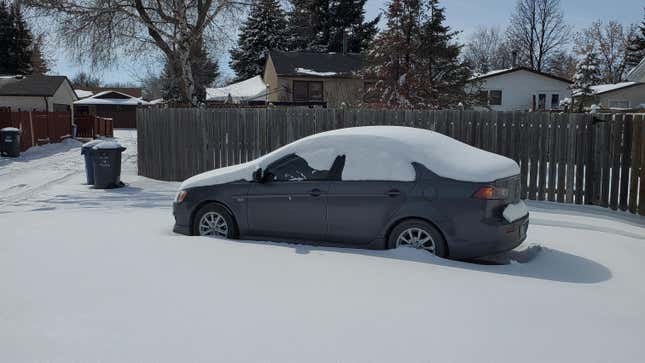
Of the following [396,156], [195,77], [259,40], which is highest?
[259,40]

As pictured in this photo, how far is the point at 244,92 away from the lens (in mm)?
39469

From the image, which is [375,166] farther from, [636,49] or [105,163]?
[636,49]

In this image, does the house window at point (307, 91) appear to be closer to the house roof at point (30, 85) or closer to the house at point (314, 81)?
the house at point (314, 81)

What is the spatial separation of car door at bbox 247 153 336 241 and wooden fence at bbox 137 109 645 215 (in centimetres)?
520

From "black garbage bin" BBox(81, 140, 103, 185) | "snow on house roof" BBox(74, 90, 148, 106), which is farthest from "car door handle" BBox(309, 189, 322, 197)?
"snow on house roof" BBox(74, 90, 148, 106)

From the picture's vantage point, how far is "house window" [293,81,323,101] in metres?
35.2

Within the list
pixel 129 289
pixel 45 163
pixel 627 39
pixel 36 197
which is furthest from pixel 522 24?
pixel 129 289

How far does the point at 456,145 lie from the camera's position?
6785 mm

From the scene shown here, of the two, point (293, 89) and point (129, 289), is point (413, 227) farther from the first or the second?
point (293, 89)

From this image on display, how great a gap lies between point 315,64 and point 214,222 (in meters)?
30.0

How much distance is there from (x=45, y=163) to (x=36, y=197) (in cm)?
839

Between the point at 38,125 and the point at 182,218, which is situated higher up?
the point at 38,125

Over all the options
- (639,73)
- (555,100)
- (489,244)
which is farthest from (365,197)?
(555,100)

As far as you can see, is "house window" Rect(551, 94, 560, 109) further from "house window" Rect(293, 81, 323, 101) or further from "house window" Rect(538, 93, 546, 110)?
"house window" Rect(293, 81, 323, 101)
